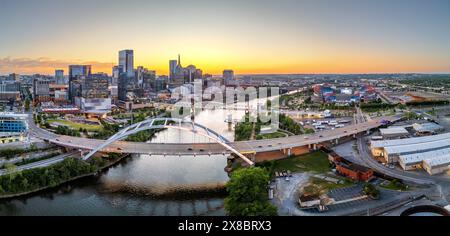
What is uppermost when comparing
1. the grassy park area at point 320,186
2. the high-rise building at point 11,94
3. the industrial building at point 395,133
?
the high-rise building at point 11,94

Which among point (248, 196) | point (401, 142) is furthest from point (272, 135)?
point (248, 196)

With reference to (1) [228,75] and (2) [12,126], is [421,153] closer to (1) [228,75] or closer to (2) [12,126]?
(2) [12,126]

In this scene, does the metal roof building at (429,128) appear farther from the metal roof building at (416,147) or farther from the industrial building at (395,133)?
the metal roof building at (416,147)

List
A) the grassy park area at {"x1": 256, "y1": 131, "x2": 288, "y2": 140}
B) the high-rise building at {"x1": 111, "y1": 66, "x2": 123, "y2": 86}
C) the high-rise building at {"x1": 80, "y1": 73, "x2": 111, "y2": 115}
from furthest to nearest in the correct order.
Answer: the high-rise building at {"x1": 111, "y1": 66, "x2": 123, "y2": 86} → the high-rise building at {"x1": 80, "y1": 73, "x2": 111, "y2": 115} → the grassy park area at {"x1": 256, "y1": 131, "x2": 288, "y2": 140}

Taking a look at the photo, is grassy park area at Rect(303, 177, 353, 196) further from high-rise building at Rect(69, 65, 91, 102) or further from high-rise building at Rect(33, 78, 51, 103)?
high-rise building at Rect(33, 78, 51, 103)

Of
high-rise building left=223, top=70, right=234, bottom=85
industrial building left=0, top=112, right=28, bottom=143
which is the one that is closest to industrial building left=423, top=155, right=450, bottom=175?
high-rise building left=223, top=70, right=234, bottom=85

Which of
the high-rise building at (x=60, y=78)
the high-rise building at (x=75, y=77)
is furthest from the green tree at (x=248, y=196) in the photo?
the high-rise building at (x=60, y=78)
